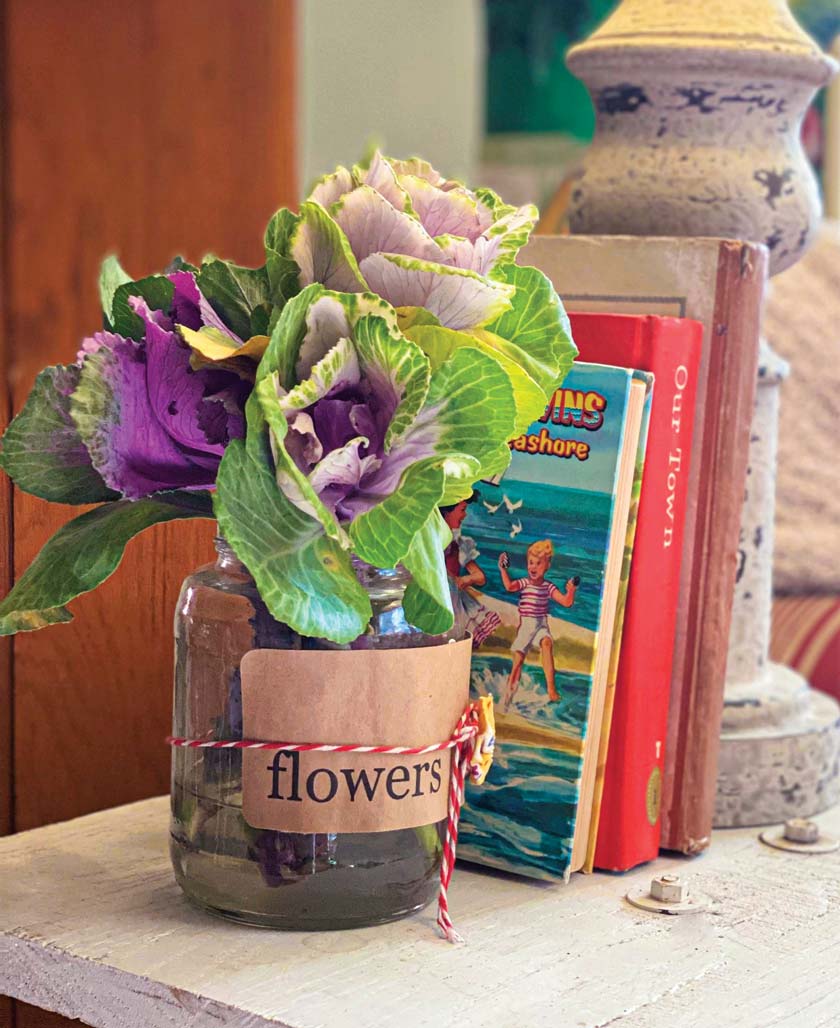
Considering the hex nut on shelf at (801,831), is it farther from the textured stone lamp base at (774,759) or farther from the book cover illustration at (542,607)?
the book cover illustration at (542,607)

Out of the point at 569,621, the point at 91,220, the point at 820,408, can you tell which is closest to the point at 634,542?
the point at 569,621

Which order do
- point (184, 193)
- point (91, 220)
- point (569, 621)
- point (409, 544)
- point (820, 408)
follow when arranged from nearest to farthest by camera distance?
1. point (409, 544)
2. point (569, 621)
3. point (820, 408)
4. point (91, 220)
5. point (184, 193)

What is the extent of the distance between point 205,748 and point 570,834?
187mm

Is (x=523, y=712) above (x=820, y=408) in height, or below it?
below

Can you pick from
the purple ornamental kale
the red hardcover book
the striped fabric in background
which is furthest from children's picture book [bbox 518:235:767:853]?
the striped fabric in background

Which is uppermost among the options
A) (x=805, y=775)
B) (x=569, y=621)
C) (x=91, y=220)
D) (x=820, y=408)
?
(x=91, y=220)

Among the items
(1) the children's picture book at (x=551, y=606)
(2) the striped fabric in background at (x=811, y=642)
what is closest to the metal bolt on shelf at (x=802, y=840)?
(1) the children's picture book at (x=551, y=606)

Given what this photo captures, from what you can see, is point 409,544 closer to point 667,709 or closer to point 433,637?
point 433,637

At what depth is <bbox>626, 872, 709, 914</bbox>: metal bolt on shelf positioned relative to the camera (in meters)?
0.66

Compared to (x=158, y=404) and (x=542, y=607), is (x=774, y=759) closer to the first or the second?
(x=542, y=607)

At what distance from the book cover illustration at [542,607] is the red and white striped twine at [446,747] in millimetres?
56

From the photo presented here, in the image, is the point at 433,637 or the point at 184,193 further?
the point at 184,193

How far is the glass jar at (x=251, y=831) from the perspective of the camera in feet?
1.94

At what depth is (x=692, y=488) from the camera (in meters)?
0.73
